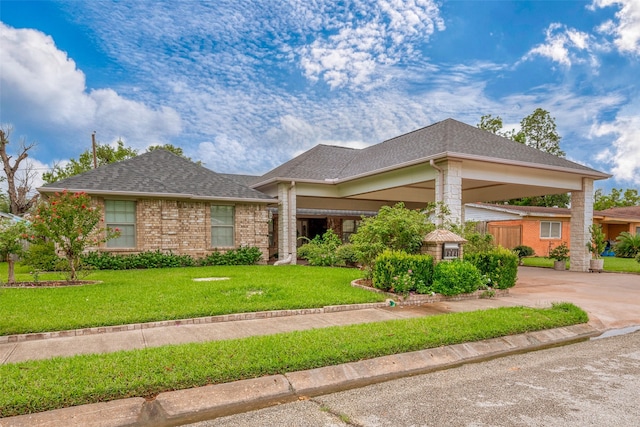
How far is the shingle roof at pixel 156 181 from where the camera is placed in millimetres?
12812

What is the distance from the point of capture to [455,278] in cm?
804

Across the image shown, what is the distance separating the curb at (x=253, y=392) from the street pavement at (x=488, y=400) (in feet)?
0.54

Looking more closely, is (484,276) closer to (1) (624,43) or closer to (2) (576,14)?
(2) (576,14)

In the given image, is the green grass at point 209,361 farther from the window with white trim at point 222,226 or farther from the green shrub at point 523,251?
the green shrub at point 523,251

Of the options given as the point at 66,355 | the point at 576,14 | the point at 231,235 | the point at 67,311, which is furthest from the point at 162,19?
the point at 576,14

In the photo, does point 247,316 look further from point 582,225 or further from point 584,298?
point 582,225

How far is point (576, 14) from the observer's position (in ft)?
46.9

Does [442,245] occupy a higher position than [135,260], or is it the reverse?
[442,245]

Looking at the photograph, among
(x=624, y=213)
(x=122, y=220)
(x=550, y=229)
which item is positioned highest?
(x=624, y=213)

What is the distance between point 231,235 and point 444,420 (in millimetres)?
13068

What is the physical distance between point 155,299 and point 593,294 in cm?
1028

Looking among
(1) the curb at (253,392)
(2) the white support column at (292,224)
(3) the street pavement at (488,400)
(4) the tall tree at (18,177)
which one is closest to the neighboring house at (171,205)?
(2) the white support column at (292,224)

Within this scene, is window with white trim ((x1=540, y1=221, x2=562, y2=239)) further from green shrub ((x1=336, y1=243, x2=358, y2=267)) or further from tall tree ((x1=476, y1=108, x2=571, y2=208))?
green shrub ((x1=336, y1=243, x2=358, y2=267))

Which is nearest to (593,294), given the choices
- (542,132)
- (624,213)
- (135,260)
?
(135,260)
